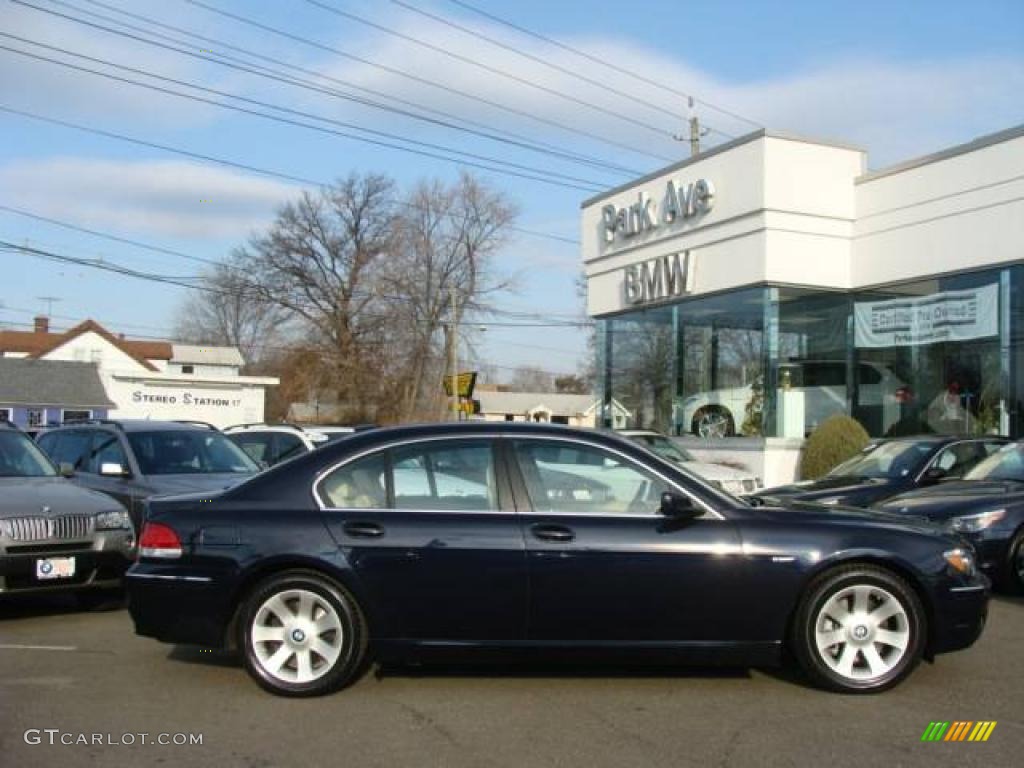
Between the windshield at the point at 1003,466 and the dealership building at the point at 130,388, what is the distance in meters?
28.9

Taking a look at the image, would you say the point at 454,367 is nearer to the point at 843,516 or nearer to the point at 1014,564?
the point at 1014,564

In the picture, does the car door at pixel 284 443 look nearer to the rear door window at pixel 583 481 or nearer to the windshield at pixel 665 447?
the windshield at pixel 665 447

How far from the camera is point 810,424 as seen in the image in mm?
21125

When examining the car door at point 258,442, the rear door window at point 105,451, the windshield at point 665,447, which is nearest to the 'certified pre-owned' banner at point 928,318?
the windshield at point 665,447

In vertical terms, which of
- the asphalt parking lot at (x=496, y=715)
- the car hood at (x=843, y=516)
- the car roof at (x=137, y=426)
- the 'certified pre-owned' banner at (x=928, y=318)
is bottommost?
the asphalt parking lot at (x=496, y=715)

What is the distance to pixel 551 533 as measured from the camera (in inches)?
228

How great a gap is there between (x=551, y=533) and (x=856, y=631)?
182 centimetres

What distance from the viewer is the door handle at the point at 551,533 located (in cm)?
577

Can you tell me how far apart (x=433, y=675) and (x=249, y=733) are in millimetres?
1368

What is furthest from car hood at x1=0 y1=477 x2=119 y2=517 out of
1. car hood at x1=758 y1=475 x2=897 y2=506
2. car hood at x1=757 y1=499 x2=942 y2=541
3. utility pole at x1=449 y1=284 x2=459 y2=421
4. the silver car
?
utility pole at x1=449 y1=284 x2=459 y2=421

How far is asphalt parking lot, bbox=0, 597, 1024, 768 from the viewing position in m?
4.87

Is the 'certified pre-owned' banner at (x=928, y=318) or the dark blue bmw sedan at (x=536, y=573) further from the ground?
the 'certified pre-owned' banner at (x=928, y=318)

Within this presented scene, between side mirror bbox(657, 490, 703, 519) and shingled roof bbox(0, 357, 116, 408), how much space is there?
170 ft

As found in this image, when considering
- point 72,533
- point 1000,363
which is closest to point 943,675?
point 72,533
